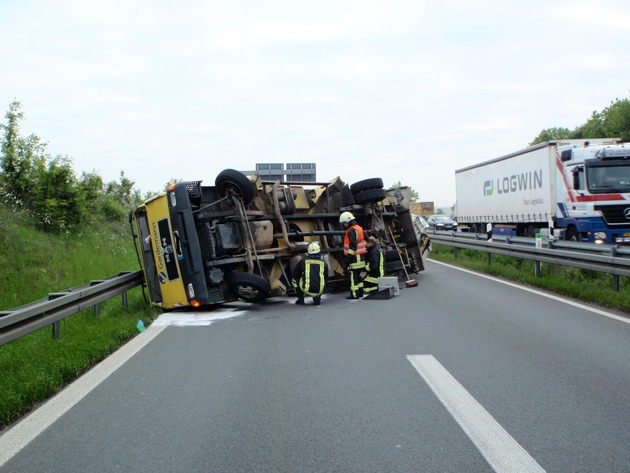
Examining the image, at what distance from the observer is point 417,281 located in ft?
46.5

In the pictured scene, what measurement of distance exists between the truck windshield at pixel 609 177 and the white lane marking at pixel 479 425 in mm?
14225

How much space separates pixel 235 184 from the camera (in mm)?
10953

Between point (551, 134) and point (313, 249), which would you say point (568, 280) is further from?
point (551, 134)

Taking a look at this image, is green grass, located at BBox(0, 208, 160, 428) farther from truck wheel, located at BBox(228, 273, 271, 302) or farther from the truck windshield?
the truck windshield

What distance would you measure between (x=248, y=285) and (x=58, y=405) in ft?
17.5

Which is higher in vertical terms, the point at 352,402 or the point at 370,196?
the point at 370,196

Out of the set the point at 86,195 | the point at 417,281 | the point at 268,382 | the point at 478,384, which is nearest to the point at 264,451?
the point at 268,382

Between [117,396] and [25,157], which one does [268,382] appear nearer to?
[117,396]

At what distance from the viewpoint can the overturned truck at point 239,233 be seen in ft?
34.3

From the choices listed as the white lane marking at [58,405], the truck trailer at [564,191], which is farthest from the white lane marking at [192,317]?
the truck trailer at [564,191]

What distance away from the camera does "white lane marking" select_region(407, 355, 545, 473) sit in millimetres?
3725

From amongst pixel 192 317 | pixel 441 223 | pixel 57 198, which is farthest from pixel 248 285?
pixel 441 223

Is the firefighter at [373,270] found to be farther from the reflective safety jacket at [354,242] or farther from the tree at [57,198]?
the tree at [57,198]

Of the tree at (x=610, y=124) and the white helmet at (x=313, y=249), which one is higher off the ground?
the tree at (x=610, y=124)
